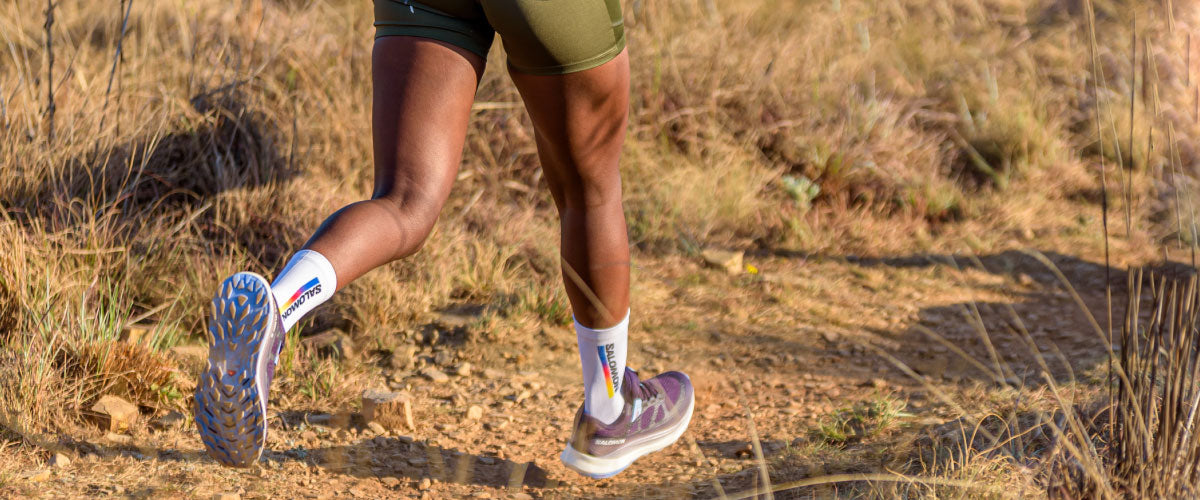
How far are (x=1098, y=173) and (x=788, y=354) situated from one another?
7.87ft

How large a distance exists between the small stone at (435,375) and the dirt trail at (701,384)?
3 cm

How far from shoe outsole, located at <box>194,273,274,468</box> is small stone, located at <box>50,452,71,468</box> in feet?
2.69

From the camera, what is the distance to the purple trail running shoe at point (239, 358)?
5.54 feet

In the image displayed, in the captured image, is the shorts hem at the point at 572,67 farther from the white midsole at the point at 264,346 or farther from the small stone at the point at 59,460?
the small stone at the point at 59,460

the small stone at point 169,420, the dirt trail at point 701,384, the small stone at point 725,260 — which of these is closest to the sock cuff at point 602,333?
the dirt trail at point 701,384

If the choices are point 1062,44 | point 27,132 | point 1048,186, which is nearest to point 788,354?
point 1048,186

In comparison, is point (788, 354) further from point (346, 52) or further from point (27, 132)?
point (27, 132)

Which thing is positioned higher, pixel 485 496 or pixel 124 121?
pixel 124 121

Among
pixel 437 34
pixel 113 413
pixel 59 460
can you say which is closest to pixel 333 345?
pixel 113 413

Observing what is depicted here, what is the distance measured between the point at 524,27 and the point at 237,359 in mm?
783

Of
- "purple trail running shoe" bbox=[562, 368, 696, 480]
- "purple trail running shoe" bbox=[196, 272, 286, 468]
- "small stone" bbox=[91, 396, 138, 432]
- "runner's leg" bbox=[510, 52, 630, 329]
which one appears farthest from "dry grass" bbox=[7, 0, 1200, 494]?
"purple trail running shoe" bbox=[196, 272, 286, 468]

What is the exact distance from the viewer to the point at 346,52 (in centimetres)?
422

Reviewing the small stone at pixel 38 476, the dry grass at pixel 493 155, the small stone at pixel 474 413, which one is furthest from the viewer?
the dry grass at pixel 493 155

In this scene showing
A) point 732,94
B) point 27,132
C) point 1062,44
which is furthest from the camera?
point 1062,44
